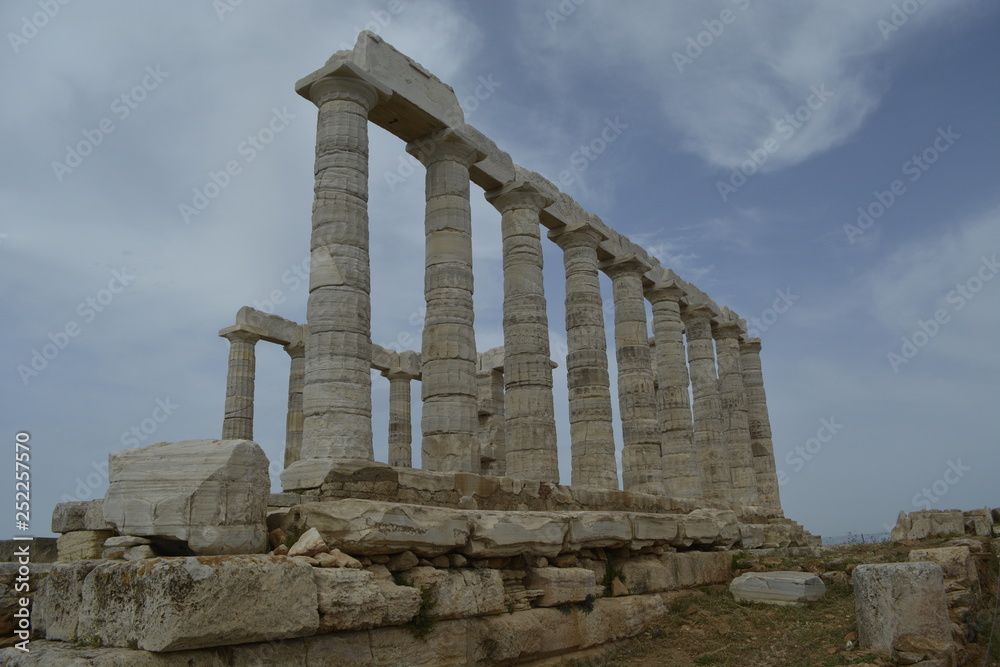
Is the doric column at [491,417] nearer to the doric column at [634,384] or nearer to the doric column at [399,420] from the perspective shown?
the doric column at [399,420]

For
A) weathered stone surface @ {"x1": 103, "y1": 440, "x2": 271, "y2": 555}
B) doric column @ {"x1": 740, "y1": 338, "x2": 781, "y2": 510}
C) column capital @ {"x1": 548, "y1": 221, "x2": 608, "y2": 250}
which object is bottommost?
weathered stone surface @ {"x1": 103, "y1": 440, "x2": 271, "y2": 555}

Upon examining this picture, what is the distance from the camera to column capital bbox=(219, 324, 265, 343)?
24.9 m

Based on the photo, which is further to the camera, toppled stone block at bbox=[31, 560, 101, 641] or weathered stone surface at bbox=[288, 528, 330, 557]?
weathered stone surface at bbox=[288, 528, 330, 557]

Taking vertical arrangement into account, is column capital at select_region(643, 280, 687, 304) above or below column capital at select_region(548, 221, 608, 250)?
below

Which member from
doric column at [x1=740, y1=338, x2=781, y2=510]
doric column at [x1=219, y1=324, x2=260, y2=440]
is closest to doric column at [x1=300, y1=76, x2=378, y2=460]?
doric column at [x1=219, y1=324, x2=260, y2=440]

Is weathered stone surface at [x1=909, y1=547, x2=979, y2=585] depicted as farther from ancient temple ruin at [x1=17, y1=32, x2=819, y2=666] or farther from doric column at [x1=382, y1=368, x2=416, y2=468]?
doric column at [x1=382, y1=368, x2=416, y2=468]

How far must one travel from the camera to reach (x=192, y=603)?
5461mm

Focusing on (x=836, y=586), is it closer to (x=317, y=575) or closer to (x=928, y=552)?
(x=928, y=552)

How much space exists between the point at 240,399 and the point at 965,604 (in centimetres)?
2085

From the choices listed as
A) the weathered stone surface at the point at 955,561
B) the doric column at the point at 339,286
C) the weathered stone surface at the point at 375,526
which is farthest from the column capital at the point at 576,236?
the weathered stone surface at the point at 375,526

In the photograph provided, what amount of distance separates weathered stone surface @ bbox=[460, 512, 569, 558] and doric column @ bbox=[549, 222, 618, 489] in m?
10.2

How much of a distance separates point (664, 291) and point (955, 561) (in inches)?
616

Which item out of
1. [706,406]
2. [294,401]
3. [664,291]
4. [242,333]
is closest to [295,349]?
[294,401]

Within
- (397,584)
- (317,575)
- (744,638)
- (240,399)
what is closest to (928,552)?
(744,638)
